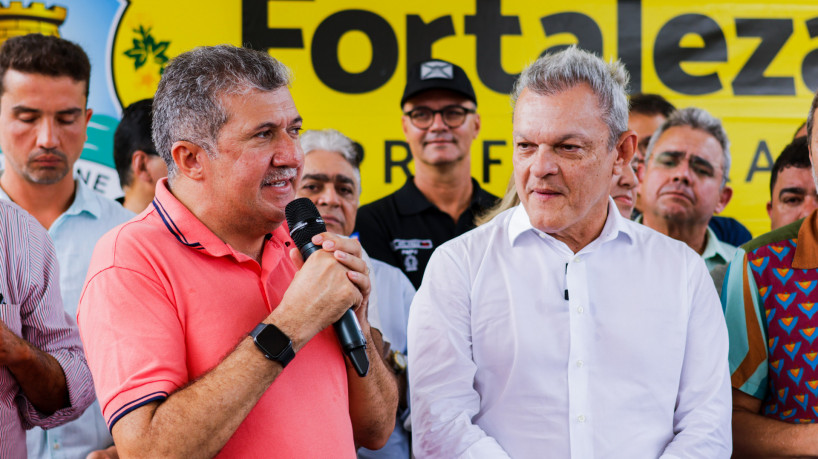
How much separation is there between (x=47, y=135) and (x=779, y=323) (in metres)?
2.83

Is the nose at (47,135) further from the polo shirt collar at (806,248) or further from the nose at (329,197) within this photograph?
the polo shirt collar at (806,248)

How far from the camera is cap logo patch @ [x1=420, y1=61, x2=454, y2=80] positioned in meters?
3.80

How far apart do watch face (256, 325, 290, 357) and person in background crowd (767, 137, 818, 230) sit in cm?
302

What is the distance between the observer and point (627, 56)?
427cm

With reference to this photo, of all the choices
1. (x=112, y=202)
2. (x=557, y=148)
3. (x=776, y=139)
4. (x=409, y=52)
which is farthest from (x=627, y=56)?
(x=112, y=202)

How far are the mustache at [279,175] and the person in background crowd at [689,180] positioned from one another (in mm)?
2507

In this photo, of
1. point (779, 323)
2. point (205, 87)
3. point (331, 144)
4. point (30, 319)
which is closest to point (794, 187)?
point (779, 323)

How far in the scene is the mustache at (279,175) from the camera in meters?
1.65

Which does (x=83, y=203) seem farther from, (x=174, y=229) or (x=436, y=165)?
(x=174, y=229)

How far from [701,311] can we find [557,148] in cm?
60

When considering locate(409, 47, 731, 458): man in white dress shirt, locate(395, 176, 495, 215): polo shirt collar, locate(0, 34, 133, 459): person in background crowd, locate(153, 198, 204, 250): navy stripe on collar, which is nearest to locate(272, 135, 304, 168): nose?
locate(153, 198, 204, 250): navy stripe on collar

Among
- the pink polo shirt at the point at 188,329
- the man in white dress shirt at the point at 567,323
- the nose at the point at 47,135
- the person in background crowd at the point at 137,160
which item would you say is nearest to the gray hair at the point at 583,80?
the man in white dress shirt at the point at 567,323

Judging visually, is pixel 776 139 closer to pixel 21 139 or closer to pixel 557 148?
pixel 557 148

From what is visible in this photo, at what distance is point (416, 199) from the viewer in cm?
377
